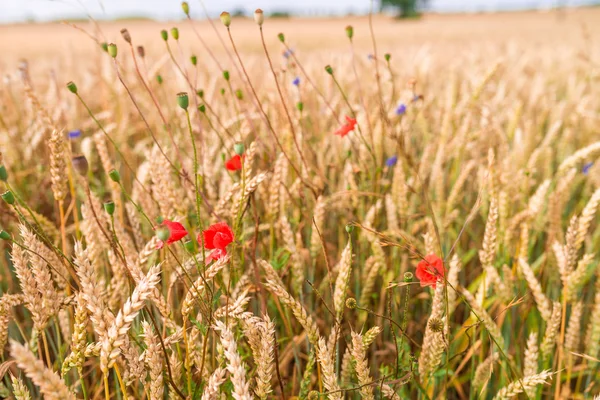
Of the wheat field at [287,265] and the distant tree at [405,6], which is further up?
the distant tree at [405,6]

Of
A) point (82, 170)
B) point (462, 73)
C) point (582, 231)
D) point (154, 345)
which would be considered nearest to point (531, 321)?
point (582, 231)

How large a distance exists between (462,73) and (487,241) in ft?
9.51

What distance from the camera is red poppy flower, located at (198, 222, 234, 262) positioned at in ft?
2.78

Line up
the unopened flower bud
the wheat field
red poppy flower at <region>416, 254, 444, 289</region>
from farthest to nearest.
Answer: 1. the unopened flower bud
2. red poppy flower at <region>416, 254, 444, 289</region>
3. the wheat field

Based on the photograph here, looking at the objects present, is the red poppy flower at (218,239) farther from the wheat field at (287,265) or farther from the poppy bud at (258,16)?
the poppy bud at (258,16)

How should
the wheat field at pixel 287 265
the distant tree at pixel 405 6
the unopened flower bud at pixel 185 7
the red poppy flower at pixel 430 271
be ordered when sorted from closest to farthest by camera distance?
1. the wheat field at pixel 287 265
2. the red poppy flower at pixel 430 271
3. the unopened flower bud at pixel 185 7
4. the distant tree at pixel 405 6

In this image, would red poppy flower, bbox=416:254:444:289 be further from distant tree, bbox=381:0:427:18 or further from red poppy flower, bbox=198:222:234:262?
distant tree, bbox=381:0:427:18

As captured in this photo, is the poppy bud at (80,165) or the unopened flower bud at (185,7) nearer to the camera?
the poppy bud at (80,165)

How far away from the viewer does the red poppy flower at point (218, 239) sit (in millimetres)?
846

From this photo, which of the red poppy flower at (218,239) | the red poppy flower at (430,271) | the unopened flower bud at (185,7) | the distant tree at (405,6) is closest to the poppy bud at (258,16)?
the unopened flower bud at (185,7)

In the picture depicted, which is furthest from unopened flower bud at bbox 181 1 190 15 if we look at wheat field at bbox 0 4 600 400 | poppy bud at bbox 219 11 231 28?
poppy bud at bbox 219 11 231 28

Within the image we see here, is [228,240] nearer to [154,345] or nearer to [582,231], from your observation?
[154,345]

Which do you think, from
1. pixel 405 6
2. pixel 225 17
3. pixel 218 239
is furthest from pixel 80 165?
pixel 405 6

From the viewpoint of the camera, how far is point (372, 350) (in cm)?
130
